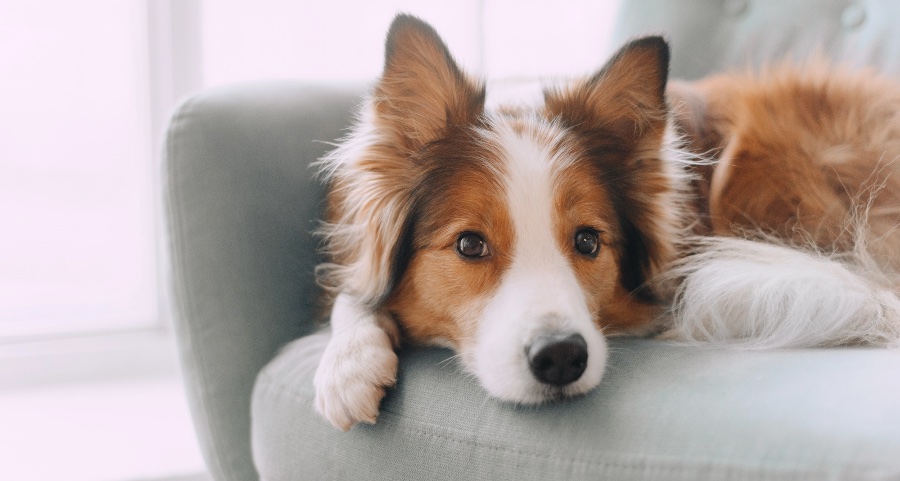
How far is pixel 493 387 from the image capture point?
141cm

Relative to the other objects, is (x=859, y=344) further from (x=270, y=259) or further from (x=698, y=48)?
(x=698, y=48)

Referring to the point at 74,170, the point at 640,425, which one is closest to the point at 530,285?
the point at 640,425

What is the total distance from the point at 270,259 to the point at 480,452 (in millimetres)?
889

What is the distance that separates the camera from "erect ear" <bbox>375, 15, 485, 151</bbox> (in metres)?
1.66

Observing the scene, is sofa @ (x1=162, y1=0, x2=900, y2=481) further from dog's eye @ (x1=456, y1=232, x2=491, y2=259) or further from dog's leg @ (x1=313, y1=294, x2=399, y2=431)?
dog's eye @ (x1=456, y1=232, x2=491, y2=259)

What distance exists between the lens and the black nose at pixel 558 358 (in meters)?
1.35

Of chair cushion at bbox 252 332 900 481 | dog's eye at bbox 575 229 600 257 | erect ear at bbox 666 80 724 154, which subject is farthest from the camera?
erect ear at bbox 666 80 724 154

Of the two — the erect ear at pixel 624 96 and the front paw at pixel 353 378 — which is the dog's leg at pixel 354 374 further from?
the erect ear at pixel 624 96

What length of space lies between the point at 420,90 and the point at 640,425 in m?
0.91

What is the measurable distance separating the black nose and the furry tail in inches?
15.9

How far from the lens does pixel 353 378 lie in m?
1.46

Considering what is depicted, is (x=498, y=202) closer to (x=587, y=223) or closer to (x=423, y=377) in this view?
(x=587, y=223)

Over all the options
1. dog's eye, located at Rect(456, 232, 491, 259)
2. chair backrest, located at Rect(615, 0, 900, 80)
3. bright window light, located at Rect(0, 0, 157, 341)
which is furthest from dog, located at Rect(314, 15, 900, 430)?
bright window light, located at Rect(0, 0, 157, 341)

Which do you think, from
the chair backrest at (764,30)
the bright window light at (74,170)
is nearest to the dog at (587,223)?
the chair backrest at (764,30)
